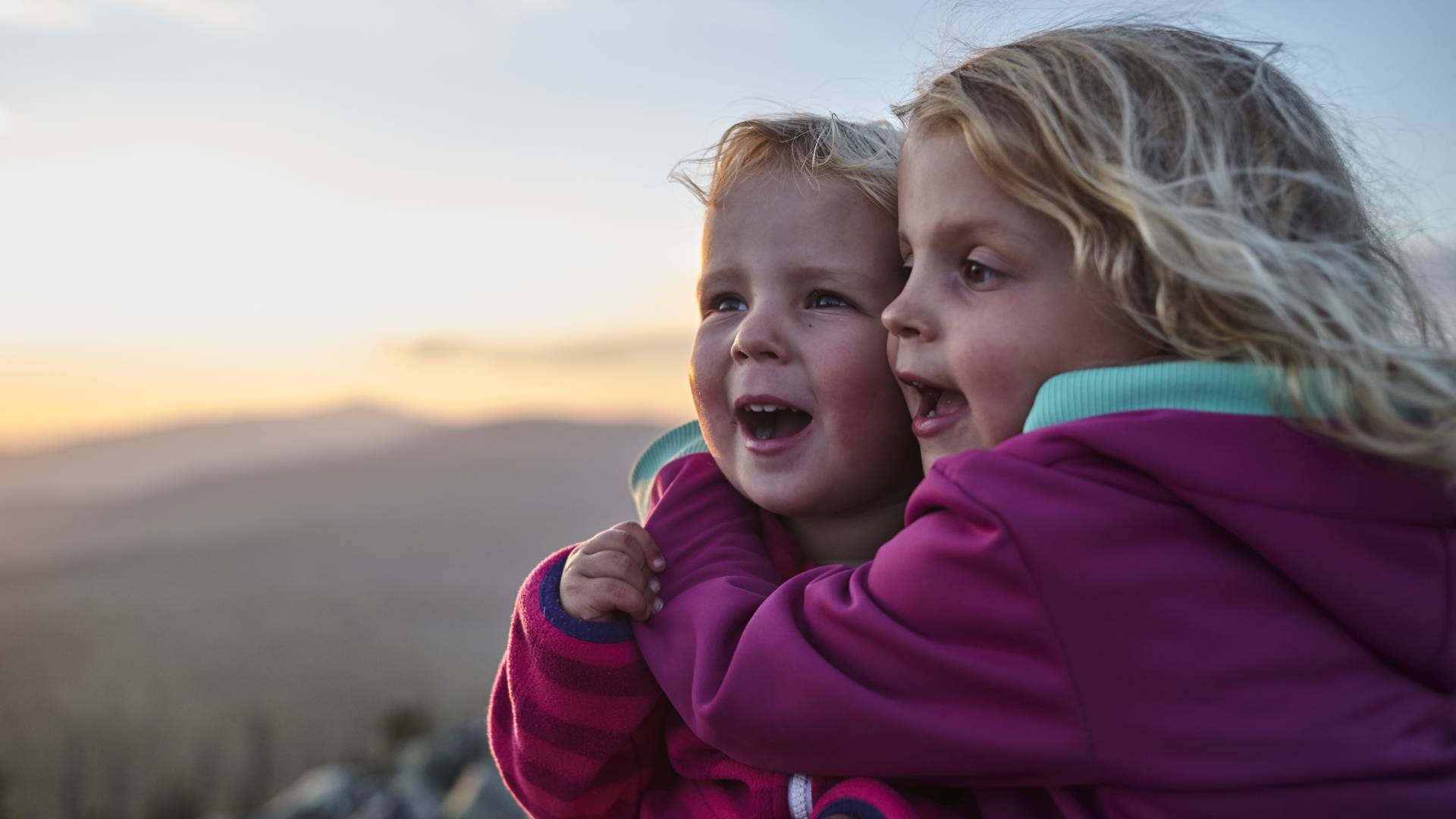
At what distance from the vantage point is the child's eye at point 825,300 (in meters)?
1.92

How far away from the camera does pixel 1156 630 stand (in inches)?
51.3

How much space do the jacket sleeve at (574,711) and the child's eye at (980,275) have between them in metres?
0.74

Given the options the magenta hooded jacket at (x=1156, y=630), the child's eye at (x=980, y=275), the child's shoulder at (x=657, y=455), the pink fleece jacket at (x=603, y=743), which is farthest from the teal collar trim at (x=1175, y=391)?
the child's shoulder at (x=657, y=455)

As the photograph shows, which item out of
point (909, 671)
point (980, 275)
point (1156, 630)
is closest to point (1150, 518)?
point (1156, 630)

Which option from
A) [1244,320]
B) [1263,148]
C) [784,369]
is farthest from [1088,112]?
[784,369]

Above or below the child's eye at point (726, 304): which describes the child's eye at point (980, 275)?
above

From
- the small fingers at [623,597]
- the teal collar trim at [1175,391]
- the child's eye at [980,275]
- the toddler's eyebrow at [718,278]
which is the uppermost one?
the child's eye at [980,275]

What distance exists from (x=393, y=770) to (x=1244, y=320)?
1069 cm

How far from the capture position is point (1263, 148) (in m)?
1.55

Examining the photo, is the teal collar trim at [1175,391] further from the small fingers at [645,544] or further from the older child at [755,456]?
the small fingers at [645,544]

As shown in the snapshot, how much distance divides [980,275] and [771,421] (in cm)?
52

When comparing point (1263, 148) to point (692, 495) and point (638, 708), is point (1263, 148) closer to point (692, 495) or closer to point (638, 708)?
point (692, 495)

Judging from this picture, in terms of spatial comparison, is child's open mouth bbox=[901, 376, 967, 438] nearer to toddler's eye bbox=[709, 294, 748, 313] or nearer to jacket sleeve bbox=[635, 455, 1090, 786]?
jacket sleeve bbox=[635, 455, 1090, 786]

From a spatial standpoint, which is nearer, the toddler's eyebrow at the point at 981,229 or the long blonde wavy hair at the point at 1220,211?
the long blonde wavy hair at the point at 1220,211
